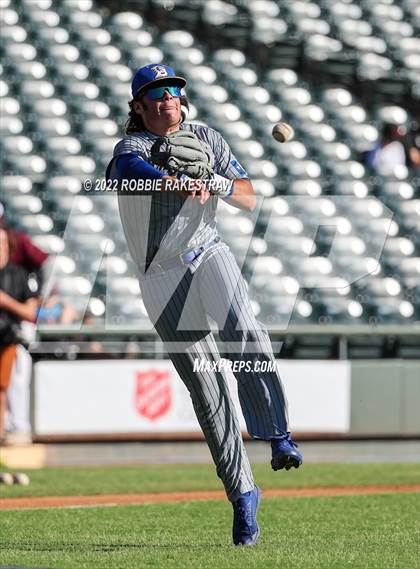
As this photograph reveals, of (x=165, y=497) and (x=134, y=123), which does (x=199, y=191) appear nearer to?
(x=134, y=123)

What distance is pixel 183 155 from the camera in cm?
519

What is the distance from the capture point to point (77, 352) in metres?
12.0

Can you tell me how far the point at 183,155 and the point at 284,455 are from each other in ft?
4.18

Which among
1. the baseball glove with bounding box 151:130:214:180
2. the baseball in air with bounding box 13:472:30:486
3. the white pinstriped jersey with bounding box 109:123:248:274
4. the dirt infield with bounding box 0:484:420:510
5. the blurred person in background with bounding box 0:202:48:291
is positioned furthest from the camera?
the blurred person in background with bounding box 0:202:48:291

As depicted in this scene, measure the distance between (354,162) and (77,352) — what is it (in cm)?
574

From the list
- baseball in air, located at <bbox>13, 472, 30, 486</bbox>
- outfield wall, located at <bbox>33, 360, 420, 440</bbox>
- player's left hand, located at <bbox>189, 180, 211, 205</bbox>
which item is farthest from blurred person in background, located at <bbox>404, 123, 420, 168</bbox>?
player's left hand, located at <bbox>189, 180, 211, 205</bbox>

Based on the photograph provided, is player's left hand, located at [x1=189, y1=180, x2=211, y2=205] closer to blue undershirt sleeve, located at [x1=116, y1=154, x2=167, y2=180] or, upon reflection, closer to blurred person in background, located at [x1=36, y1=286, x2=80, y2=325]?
blue undershirt sleeve, located at [x1=116, y1=154, x2=167, y2=180]

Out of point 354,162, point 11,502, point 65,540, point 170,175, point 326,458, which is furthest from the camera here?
point 354,162

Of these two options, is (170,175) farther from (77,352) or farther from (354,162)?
(354,162)

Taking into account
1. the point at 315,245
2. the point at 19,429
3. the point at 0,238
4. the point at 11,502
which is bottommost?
the point at 315,245

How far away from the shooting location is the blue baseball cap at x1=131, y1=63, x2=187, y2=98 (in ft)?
17.2

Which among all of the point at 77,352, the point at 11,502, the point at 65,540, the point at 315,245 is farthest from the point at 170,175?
the point at 315,245

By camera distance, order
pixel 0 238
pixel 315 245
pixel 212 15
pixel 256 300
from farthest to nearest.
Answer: pixel 212 15
pixel 315 245
pixel 256 300
pixel 0 238

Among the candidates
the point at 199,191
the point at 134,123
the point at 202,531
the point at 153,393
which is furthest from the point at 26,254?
the point at 199,191
